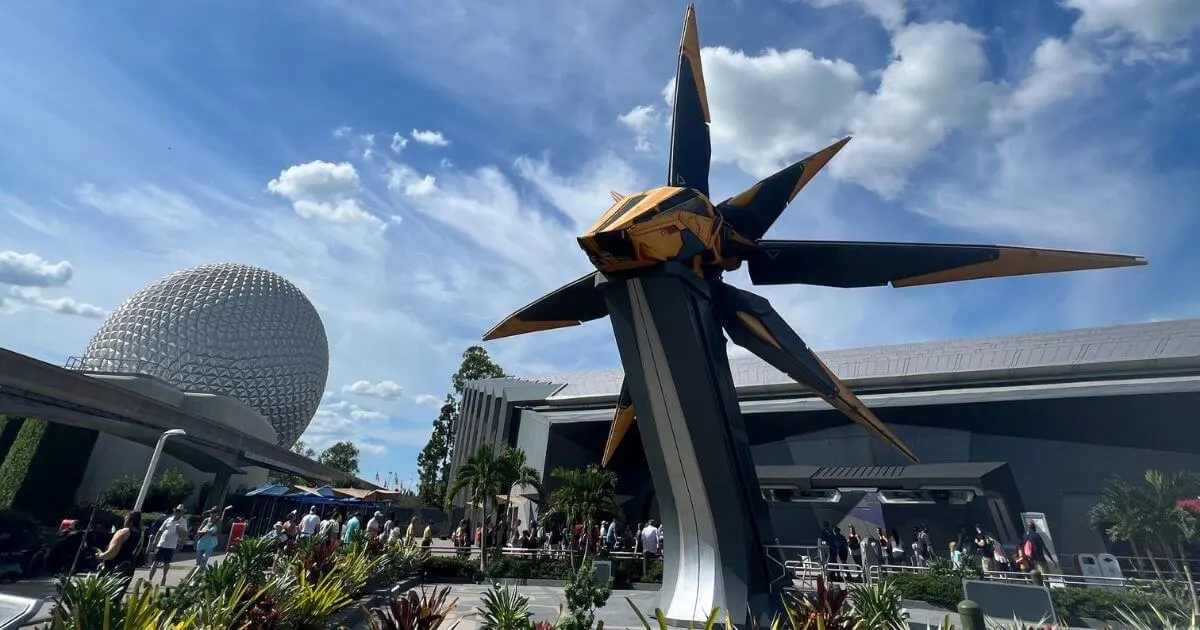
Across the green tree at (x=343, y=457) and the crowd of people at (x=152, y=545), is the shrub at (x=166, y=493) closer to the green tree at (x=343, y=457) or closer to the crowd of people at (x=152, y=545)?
the crowd of people at (x=152, y=545)

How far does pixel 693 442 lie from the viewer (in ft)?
33.4

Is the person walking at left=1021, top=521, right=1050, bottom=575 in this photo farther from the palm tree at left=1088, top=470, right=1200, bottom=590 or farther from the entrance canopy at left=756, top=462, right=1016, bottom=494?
the entrance canopy at left=756, top=462, right=1016, bottom=494

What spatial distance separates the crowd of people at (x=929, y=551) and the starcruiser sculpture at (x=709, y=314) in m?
3.61

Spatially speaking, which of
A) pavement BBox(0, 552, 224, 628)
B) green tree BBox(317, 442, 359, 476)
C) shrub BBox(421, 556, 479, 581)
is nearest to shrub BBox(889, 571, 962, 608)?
shrub BBox(421, 556, 479, 581)

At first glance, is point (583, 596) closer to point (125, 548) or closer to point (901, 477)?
point (125, 548)

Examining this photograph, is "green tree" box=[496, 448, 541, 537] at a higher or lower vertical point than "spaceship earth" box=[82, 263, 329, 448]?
lower

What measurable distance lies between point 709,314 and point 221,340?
46.4 metres

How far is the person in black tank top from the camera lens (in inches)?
389

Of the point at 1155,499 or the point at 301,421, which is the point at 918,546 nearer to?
the point at 1155,499

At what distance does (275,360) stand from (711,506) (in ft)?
154

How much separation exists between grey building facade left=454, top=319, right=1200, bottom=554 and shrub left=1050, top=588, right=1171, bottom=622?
1022cm

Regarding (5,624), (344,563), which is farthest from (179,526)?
(5,624)

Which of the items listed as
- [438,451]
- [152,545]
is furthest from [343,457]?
[152,545]

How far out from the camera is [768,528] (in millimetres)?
10805
